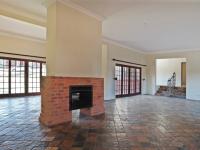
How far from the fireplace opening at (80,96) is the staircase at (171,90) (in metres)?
7.44

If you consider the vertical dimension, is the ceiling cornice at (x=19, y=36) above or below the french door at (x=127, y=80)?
above

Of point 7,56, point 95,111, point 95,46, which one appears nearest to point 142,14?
point 95,46

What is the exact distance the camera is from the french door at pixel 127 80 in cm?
890

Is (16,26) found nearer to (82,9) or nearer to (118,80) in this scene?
(82,9)

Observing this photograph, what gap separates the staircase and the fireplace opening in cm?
744

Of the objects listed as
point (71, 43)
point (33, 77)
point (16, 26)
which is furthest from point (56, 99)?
point (33, 77)

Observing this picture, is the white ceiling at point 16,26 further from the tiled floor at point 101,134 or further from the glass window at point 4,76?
the tiled floor at point 101,134

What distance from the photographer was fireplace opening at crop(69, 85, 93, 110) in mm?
4152

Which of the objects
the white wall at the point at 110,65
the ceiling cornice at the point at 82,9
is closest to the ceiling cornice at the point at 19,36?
the white wall at the point at 110,65

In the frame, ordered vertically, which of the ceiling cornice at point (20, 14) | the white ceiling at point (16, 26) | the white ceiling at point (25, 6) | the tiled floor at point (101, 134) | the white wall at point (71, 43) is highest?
the white ceiling at point (16, 26)

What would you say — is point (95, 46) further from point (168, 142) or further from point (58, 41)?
point (168, 142)

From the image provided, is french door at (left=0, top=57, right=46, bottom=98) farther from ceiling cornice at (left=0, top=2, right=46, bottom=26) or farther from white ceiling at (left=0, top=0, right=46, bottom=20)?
white ceiling at (left=0, top=0, right=46, bottom=20)

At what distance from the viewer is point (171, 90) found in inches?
452

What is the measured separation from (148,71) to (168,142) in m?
8.56
